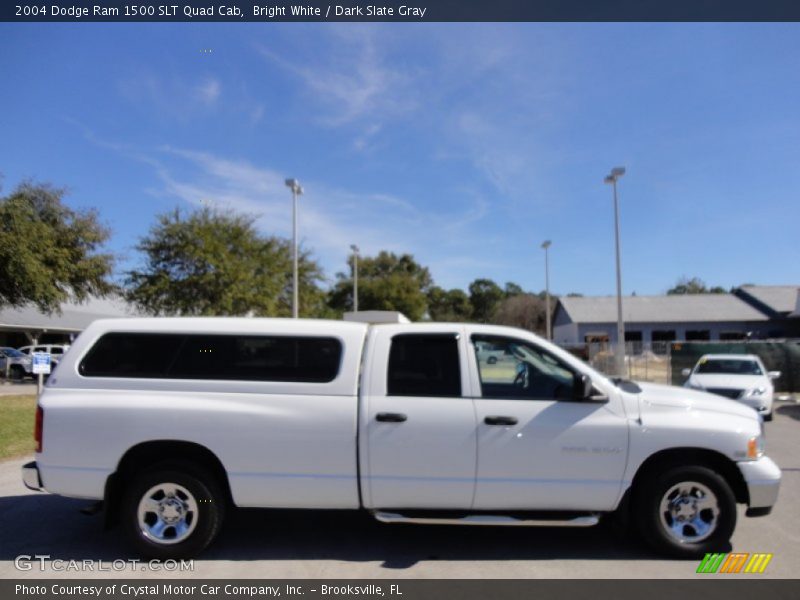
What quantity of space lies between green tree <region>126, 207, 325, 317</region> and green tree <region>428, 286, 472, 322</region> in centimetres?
4834

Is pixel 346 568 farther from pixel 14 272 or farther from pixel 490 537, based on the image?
pixel 14 272

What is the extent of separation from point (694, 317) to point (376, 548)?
164 ft

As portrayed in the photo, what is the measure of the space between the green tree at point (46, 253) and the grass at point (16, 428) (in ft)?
16.6

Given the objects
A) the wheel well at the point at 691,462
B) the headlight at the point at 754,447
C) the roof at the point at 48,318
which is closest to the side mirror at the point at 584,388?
the wheel well at the point at 691,462

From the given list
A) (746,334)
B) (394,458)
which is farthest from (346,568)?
(746,334)

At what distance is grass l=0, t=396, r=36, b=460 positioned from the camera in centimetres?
926

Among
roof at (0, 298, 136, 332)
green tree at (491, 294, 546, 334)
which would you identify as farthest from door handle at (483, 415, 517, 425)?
green tree at (491, 294, 546, 334)

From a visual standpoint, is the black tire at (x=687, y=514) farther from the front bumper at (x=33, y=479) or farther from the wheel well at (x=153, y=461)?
the front bumper at (x=33, y=479)

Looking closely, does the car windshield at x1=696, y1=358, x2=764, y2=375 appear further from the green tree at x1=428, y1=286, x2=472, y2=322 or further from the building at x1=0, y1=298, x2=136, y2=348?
the green tree at x1=428, y1=286, x2=472, y2=322

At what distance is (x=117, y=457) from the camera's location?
4793 mm

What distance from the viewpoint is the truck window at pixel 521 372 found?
4934 millimetres
